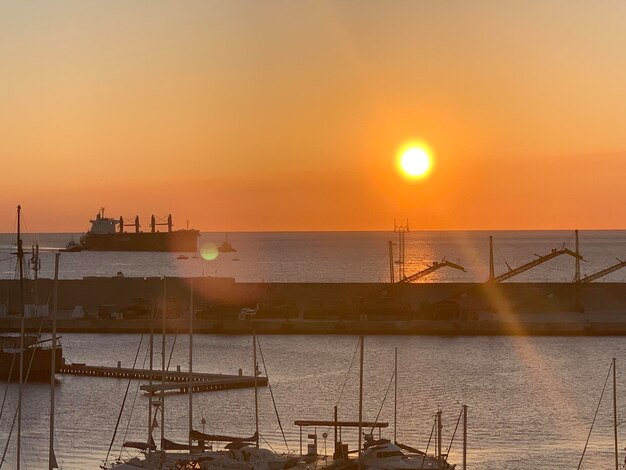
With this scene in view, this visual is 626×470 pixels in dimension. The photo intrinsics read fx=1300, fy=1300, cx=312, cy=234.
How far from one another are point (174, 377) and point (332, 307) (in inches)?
1230

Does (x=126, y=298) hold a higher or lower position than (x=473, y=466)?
higher

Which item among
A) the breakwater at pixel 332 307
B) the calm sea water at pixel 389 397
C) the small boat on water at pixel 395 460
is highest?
the breakwater at pixel 332 307

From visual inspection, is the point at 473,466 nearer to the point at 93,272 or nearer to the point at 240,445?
the point at 240,445

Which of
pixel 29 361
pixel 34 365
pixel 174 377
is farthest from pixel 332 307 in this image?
pixel 174 377

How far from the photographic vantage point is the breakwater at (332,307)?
240 ft

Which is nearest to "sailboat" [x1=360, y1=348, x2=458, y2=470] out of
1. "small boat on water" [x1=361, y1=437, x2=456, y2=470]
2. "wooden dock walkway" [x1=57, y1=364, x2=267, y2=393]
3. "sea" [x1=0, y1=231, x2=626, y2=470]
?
"small boat on water" [x1=361, y1=437, x2=456, y2=470]

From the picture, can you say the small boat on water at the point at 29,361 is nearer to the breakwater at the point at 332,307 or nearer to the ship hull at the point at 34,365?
the ship hull at the point at 34,365

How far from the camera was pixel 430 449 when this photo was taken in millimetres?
36156

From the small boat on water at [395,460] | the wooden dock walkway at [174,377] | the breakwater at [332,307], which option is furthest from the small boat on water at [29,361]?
the small boat on water at [395,460]

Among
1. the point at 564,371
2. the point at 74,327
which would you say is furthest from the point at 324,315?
the point at 564,371

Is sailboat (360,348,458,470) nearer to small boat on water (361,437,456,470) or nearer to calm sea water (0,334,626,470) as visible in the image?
small boat on water (361,437,456,470)

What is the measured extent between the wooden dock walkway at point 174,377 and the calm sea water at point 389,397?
0.65 metres

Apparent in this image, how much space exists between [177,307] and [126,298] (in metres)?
5.99

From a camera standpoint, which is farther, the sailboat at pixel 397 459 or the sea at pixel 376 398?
the sea at pixel 376 398
